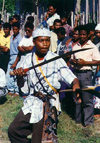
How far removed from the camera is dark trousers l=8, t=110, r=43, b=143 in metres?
4.07

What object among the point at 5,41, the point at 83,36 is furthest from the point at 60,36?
the point at 5,41

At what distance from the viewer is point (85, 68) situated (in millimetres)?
5824

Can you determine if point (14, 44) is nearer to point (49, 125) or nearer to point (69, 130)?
point (69, 130)

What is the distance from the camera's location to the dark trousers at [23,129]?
407 centimetres

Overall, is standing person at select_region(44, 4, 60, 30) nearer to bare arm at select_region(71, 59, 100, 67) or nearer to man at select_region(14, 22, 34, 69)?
man at select_region(14, 22, 34, 69)

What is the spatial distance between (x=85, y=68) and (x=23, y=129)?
6.76 ft

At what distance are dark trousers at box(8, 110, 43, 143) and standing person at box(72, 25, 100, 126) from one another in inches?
72.7

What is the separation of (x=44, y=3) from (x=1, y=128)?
343 inches

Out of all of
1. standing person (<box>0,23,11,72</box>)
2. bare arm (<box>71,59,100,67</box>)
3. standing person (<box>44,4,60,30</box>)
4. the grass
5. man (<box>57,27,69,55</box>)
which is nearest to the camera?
the grass

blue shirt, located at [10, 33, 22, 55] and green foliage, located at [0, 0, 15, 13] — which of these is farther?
green foliage, located at [0, 0, 15, 13]

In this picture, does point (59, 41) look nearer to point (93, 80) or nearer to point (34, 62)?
point (93, 80)

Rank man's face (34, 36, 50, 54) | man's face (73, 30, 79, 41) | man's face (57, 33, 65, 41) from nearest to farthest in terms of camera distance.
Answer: man's face (34, 36, 50, 54) < man's face (73, 30, 79, 41) < man's face (57, 33, 65, 41)

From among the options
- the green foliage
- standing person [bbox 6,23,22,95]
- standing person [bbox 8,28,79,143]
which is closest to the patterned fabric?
standing person [bbox 8,28,79,143]

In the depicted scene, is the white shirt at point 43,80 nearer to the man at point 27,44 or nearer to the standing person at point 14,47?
the man at point 27,44
